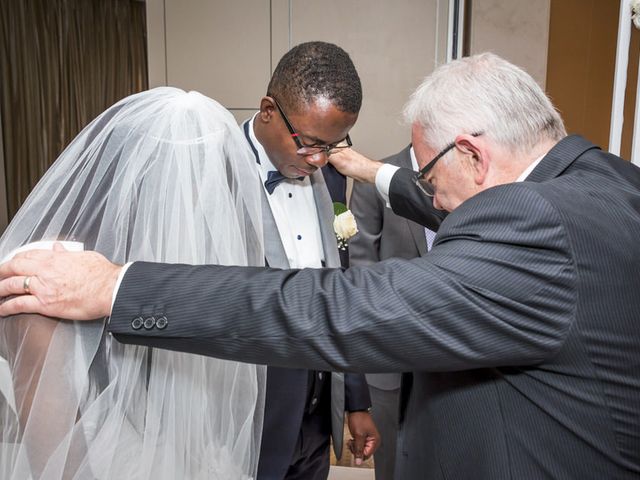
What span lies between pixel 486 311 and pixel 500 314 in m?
0.02

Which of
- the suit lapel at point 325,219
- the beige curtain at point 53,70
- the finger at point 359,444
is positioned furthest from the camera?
the beige curtain at point 53,70

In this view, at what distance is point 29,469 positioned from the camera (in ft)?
2.81

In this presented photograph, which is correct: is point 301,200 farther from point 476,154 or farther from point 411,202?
point 476,154

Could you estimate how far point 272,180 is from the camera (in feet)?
4.87

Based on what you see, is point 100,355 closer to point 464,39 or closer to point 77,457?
point 77,457

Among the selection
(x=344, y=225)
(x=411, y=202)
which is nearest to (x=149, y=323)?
(x=344, y=225)

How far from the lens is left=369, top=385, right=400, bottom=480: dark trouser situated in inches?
87.4

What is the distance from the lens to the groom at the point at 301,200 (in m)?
1.35

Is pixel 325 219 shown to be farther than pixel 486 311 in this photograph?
Yes

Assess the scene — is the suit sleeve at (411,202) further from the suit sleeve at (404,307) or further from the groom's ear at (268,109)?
the suit sleeve at (404,307)

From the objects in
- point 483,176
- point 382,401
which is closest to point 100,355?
point 483,176

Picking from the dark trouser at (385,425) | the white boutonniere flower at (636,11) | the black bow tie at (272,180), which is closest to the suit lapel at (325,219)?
the black bow tie at (272,180)

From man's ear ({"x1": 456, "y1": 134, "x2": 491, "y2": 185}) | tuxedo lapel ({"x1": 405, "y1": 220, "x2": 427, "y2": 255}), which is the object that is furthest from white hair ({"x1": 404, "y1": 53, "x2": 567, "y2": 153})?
tuxedo lapel ({"x1": 405, "y1": 220, "x2": 427, "y2": 255})

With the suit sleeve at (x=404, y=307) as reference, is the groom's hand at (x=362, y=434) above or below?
below
